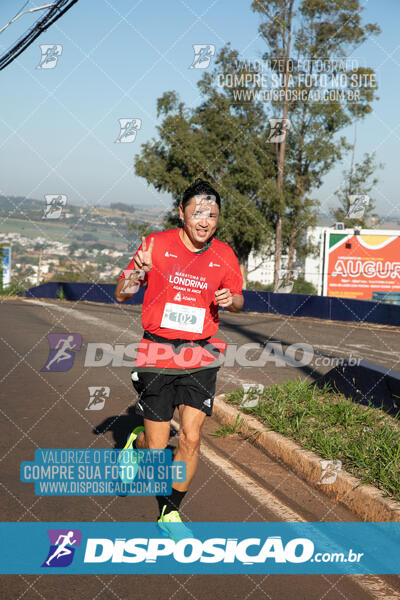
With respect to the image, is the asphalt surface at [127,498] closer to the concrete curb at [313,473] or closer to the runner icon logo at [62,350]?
the concrete curb at [313,473]

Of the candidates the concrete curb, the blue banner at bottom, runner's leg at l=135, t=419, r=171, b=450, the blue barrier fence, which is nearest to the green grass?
the concrete curb

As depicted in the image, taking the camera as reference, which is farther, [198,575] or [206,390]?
[206,390]

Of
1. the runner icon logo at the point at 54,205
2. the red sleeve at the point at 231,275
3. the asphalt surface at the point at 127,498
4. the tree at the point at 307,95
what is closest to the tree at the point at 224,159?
the tree at the point at 307,95

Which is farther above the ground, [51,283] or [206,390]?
[206,390]

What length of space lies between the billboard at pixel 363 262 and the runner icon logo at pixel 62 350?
71.7 ft

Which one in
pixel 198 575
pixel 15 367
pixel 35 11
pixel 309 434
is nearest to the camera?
pixel 198 575

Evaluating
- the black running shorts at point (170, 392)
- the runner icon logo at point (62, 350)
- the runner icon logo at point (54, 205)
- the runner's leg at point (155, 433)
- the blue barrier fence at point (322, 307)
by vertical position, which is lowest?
the runner icon logo at point (62, 350)

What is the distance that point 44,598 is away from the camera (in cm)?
317

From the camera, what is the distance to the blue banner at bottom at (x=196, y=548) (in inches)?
142

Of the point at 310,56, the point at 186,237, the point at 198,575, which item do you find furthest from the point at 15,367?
the point at 310,56

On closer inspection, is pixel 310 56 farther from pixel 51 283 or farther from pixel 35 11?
pixel 35 11

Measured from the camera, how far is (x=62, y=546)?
12.3 ft

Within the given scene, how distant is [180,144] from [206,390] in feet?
130

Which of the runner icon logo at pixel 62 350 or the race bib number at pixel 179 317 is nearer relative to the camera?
the race bib number at pixel 179 317
